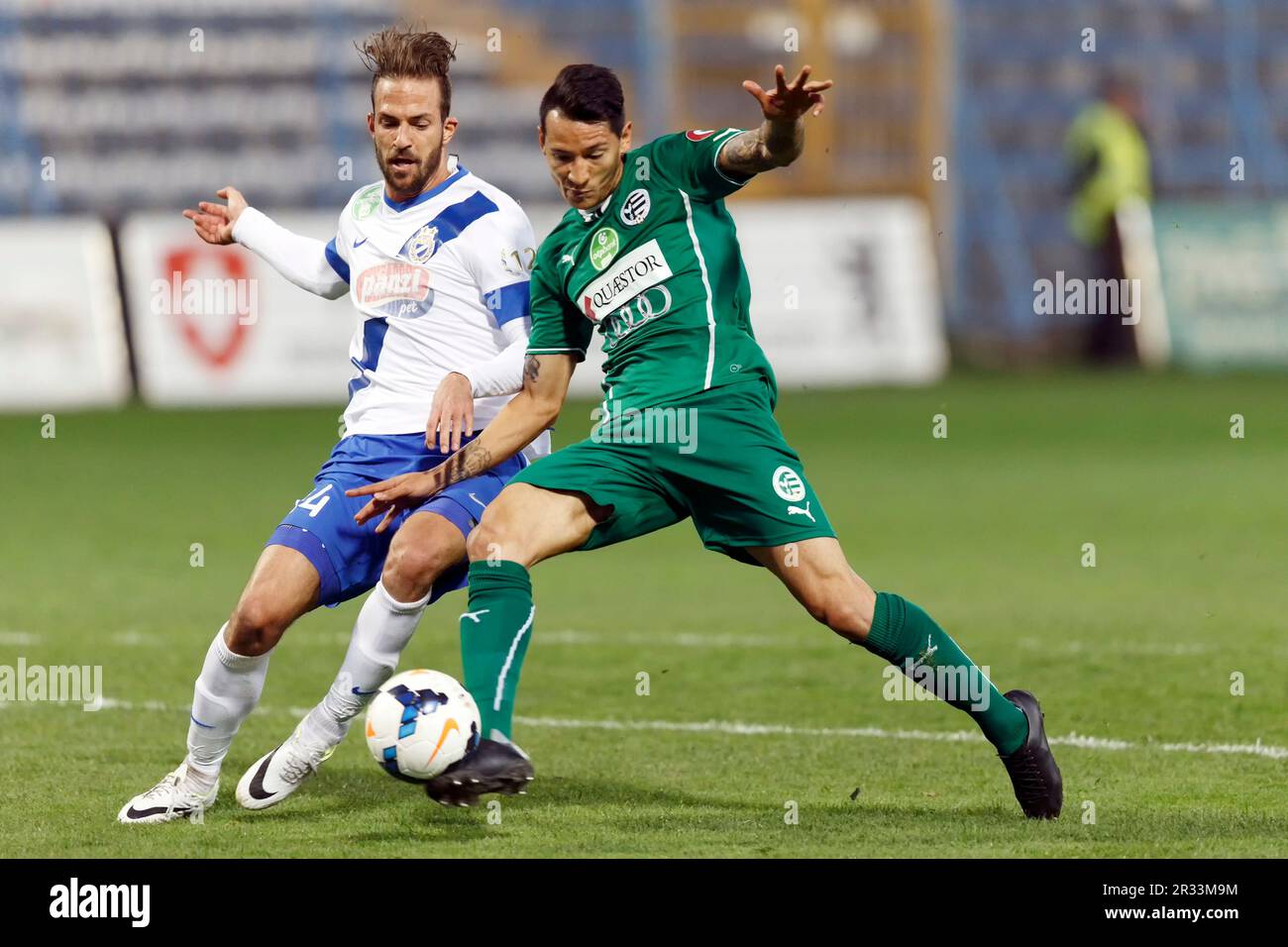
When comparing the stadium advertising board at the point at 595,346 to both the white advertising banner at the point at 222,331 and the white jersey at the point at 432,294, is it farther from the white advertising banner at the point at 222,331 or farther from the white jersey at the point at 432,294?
the white jersey at the point at 432,294

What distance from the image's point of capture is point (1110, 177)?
2208 centimetres

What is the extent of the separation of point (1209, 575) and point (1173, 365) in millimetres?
11280

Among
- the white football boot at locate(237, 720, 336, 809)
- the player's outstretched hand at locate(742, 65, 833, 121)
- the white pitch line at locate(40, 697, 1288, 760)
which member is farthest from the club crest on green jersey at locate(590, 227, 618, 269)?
the white pitch line at locate(40, 697, 1288, 760)

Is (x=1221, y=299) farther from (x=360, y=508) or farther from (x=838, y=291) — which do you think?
(x=360, y=508)

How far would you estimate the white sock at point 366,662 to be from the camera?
6.01 m

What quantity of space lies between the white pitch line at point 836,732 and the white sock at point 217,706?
5.23 feet

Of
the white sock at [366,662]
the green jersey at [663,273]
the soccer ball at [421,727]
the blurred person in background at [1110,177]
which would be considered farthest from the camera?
the blurred person in background at [1110,177]

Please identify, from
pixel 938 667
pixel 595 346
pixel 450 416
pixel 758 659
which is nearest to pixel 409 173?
pixel 450 416

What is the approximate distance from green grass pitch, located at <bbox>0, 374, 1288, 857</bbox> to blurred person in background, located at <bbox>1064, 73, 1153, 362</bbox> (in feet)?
17.1

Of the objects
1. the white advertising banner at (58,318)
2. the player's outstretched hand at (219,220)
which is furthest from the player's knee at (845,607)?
the white advertising banner at (58,318)

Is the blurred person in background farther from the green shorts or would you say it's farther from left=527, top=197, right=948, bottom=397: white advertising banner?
the green shorts

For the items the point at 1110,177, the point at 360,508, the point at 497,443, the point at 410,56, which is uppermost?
the point at 1110,177

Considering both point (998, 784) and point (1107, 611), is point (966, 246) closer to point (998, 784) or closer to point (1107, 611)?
point (1107, 611)

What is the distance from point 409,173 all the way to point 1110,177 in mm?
16939
